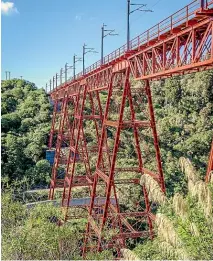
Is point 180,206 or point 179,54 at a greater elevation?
point 179,54

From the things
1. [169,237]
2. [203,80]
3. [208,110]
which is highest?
[203,80]

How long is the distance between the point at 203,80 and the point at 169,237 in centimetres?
3157

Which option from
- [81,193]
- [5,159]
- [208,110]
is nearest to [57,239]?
[81,193]

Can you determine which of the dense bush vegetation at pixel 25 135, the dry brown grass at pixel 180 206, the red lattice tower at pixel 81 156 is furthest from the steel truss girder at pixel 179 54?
the dense bush vegetation at pixel 25 135

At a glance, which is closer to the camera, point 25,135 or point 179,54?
point 179,54

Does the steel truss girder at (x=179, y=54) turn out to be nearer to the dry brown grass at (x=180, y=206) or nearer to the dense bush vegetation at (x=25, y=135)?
the dry brown grass at (x=180, y=206)

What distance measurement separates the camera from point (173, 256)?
7809mm

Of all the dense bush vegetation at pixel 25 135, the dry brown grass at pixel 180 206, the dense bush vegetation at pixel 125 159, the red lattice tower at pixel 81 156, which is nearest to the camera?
the dry brown grass at pixel 180 206

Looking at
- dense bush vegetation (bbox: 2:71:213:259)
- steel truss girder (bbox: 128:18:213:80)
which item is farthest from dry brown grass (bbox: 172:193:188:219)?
steel truss girder (bbox: 128:18:213:80)

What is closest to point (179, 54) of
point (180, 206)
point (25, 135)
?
point (180, 206)

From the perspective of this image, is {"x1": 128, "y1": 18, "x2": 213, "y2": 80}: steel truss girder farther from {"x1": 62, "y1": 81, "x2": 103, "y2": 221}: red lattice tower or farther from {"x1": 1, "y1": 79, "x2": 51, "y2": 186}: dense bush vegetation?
{"x1": 1, "y1": 79, "x2": 51, "y2": 186}: dense bush vegetation

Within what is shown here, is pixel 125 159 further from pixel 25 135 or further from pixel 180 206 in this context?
pixel 180 206

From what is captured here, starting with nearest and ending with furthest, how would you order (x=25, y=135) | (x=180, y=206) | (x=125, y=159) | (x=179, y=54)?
(x=180, y=206)
(x=179, y=54)
(x=125, y=159)
(x=25, y=135)

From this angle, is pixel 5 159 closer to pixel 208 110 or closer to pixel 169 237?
pixel 208 110
